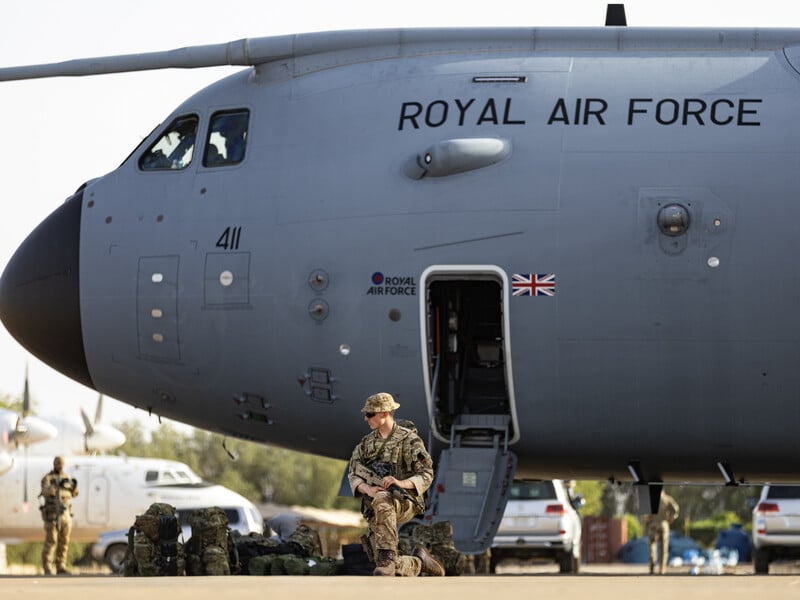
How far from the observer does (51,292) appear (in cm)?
1662

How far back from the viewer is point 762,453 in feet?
50.3

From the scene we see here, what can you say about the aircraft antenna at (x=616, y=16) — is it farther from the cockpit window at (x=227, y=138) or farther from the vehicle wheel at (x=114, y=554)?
the vehicle wheel at (x=114, y=554)

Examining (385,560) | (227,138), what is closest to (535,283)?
(385,560)

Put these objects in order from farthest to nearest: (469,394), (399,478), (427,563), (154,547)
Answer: (469,394) < (154,547) < (427,563) < (399,478)

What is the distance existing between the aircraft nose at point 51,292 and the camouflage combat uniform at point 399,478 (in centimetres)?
503

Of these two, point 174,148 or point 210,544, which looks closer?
point 210,544

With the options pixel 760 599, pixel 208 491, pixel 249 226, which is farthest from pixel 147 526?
pixel 208 491

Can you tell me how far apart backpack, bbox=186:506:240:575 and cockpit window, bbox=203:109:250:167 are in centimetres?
378

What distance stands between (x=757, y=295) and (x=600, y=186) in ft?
6.15

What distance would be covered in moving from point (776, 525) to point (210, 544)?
13339 mm

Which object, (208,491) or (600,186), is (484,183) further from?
(208,491)

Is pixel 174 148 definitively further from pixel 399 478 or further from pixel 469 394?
pixel 399 478

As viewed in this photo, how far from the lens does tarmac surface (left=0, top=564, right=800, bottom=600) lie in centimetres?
891

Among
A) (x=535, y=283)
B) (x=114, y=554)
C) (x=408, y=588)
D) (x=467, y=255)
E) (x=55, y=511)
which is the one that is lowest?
(x=114, y=554)
